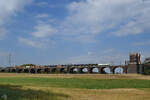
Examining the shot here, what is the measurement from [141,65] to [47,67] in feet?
160

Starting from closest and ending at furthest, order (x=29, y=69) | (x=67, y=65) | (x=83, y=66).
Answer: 1. (x=83, y=66)
2. (x=67, y=65)
3. (x=29, y=69)

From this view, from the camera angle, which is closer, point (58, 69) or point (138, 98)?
point (138, 98)

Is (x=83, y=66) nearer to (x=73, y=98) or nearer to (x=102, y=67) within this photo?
(x=102, y=67)

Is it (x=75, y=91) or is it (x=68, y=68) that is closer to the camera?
(x=75, y=91)

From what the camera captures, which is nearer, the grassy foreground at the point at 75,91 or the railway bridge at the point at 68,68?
the grassy foreground at the point at 75,91

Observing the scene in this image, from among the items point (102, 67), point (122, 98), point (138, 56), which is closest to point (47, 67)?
point (102, 67)

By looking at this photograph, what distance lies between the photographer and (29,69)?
366 ft

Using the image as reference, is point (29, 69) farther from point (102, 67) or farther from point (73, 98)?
point (73, 98)

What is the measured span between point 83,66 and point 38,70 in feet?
95.6

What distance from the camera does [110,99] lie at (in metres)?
17.0

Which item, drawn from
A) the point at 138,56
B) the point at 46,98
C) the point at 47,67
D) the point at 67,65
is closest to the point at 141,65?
the point at 138,56

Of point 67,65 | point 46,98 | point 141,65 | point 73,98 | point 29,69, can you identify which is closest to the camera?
point 46,98

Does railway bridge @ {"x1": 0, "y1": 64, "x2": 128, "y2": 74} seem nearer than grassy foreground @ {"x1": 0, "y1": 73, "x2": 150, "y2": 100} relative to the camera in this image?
No

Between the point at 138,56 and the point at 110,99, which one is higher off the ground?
the point at 138,56
